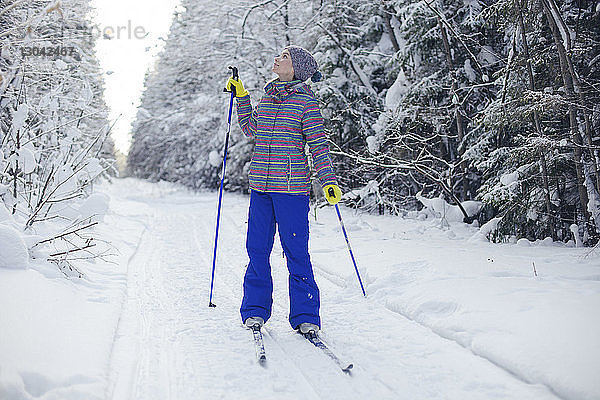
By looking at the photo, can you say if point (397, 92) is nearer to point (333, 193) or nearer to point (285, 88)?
point (285, 88)

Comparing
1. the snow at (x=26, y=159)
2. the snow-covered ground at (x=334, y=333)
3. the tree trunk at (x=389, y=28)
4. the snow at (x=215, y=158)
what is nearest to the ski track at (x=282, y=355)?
the snow-covered ground at (x=334, y=333)

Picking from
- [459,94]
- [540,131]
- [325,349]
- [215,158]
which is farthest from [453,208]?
[215,158]

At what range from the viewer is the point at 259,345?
2939 mm

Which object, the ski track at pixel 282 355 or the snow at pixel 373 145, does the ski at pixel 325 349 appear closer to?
the ski track at pixel 282 355

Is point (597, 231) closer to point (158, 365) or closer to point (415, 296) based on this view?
point (415, 296)

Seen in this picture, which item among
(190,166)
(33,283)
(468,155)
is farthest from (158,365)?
(190,166)

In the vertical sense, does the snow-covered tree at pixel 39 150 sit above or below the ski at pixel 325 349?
above

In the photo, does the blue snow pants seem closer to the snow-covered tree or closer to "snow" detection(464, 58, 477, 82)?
the snow-covered tree

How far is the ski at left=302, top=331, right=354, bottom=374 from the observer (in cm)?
263

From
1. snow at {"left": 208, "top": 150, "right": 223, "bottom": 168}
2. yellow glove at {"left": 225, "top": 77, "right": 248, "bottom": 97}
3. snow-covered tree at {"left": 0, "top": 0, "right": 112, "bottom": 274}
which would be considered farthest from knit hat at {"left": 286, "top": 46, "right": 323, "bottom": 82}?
snow at {"left": 208, "top": 150, "right": 223, "bottom": 168}

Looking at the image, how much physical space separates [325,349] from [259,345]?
1.39ft

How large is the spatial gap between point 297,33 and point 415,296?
1306cm

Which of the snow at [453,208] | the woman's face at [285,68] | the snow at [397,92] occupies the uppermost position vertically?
the snow at [397,92]

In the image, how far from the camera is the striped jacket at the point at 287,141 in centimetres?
344
